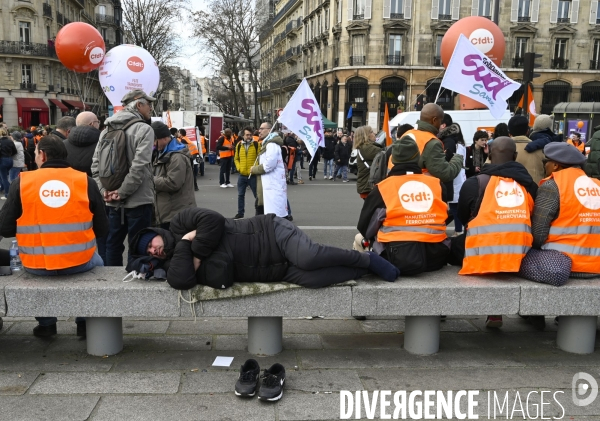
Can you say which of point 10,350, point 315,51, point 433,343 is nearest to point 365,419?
point 433,343

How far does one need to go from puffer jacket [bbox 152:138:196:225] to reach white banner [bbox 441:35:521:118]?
11.8 feet

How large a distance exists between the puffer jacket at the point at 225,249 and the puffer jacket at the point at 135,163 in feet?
4.38

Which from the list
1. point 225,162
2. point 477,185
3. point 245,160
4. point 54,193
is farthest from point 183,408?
point 225,162

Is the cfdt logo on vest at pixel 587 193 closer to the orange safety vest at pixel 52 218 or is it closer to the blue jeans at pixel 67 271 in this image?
the orange safety vest at pixel 52 218

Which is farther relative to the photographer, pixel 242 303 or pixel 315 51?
pixel 315 51

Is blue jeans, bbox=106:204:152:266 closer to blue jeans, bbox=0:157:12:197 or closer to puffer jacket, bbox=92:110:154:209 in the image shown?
puffer jacket, bbox=92:110:154:209

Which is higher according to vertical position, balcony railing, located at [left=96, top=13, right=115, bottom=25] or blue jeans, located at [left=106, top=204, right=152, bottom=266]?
balcony railing, located at [left=96, top=13, right=115, bottom=25]

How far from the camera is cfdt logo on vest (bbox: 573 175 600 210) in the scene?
4262 mm

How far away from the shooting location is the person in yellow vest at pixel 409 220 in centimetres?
438

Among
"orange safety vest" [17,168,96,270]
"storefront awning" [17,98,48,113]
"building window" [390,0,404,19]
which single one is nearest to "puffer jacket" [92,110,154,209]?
"orange safety vest" [17,168,96,270]

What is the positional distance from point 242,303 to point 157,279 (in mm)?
700

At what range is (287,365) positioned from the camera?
4.14 meters

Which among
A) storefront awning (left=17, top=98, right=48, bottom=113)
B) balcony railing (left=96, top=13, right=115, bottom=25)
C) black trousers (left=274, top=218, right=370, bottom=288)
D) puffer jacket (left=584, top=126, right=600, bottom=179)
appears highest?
balcony railing (left=96, top=13, right=115, bottom=25)

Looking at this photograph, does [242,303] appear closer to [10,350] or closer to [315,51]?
[10,350]
